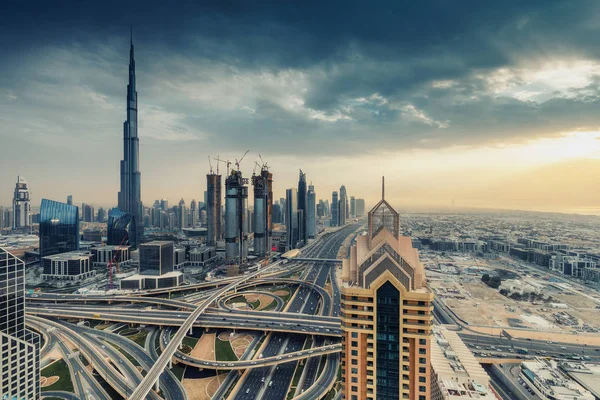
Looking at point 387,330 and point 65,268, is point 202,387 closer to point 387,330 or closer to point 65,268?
point 387,330

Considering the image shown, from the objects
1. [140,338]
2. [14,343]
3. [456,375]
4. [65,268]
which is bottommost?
[140,338]

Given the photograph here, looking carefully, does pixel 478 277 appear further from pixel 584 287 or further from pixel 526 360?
pixel 526 360

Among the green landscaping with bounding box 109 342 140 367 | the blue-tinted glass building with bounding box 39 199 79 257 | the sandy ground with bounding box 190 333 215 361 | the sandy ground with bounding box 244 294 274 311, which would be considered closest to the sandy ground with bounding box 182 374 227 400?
the sandy ground with bounding box 190 333 215 361

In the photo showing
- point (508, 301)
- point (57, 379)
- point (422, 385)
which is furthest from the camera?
point (508, 301)

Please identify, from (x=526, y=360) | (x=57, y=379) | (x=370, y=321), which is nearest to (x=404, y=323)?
(x=370, y=321)

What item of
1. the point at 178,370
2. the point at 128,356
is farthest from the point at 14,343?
the point at 128,356

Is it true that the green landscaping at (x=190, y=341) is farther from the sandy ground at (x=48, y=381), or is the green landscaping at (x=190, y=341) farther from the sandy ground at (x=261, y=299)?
the sandy ground at (x=261, y=299)
